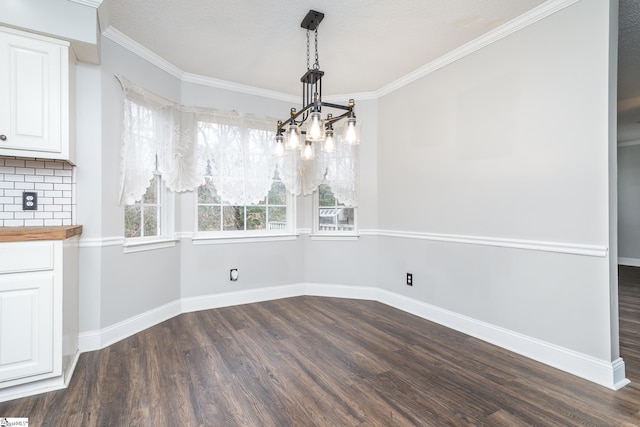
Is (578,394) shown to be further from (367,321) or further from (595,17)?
(595,17)

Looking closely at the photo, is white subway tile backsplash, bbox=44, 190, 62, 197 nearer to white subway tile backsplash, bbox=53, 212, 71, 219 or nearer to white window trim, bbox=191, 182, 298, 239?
white subway tile backsplash, bbox=53, 212, 71, 219

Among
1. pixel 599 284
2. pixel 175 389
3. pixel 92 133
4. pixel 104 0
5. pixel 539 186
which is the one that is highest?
pixel 104 0

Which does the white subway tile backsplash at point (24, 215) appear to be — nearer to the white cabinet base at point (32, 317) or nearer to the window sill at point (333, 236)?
the white cabinet base at point (32, 317)

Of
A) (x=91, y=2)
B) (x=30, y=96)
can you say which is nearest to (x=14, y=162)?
(x=30, y=96)

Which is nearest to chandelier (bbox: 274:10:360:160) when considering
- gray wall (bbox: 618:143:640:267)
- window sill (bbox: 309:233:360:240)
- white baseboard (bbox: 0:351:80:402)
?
window sill (bbox: 309:233:360:240)

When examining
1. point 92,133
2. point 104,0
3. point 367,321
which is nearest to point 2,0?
point 104,0

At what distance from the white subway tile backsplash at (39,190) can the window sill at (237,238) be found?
4.25ft

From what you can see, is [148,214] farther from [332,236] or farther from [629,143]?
[629,143]

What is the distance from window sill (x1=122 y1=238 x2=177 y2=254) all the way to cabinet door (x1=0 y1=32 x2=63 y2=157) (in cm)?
103

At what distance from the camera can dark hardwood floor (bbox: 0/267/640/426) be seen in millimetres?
1787

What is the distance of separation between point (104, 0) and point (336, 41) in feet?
5.84

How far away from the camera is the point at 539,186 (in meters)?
2.46

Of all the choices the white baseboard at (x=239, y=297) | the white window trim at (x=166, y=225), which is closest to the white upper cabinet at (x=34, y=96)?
the white window trim at (x=166, y=225)

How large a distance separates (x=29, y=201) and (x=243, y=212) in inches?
80.7
